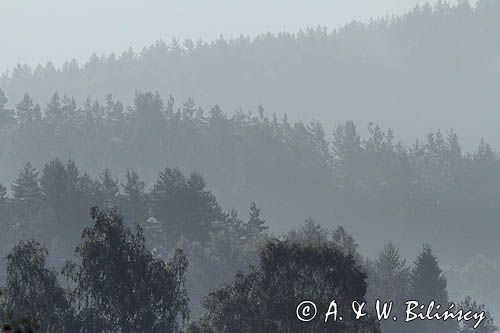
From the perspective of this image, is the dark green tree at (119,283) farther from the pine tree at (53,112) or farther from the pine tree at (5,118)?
the pine tree at (5,118)

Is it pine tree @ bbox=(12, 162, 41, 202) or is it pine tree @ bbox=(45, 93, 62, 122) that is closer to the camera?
pine tree @ bbox=(12, 162, 41, 202)

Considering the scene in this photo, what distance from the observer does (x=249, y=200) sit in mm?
139750

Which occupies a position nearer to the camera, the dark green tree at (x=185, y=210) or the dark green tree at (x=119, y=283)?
the dark green tree at (x=119, y=283)

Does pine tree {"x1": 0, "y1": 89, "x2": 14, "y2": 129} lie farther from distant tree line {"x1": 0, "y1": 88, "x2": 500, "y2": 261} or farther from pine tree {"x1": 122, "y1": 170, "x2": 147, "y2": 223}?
pine tree {"x1": 122, "y1": 170, "x2": 147, "y2": 223}

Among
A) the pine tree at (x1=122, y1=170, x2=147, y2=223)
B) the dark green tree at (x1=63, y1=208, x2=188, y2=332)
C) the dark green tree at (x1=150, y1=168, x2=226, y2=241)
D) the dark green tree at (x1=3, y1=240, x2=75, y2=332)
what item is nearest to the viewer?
the dark green tree at (x1=3, y1=240, x2=75, y2=332)

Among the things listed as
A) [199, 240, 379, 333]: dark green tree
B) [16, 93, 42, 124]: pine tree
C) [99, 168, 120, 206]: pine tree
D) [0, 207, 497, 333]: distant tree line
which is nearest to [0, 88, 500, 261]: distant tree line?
[16, 93, 42, 124]: pine tree

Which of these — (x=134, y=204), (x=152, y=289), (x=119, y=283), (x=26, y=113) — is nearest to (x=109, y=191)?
(x=134, y=204)

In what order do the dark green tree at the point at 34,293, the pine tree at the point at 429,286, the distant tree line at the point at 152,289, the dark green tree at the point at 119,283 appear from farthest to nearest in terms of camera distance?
1. the pine tree at the point at 429,286
2. the dark green tree at the point at 119,283
3. the distant tree line at the point at 152,289
4. the dark green tree at the point at 34,293

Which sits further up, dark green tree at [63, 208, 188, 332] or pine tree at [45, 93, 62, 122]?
pine tree at [45, 93, 62, 122]

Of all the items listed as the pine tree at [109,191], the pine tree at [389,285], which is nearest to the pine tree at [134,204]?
the pine tree at [109,191]

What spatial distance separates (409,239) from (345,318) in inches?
3928

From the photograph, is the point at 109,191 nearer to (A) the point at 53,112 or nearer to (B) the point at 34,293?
(A) the point at 53,112

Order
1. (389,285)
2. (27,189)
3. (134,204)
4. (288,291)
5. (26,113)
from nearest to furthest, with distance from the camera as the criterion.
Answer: (288,291)
(389,285)
(134,204)
(27,189)
(26,113)

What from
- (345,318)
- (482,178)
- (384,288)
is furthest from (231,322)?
(482,178)
